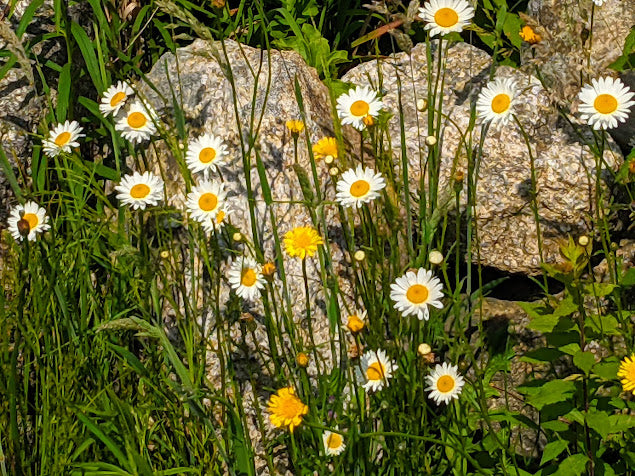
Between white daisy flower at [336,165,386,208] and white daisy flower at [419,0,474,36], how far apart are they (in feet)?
1.51

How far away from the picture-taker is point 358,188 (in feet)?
7.57

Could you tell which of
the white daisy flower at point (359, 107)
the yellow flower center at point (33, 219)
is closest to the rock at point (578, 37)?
the white daisy flower at point (359, 107)

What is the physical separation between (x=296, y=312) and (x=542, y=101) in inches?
48.8

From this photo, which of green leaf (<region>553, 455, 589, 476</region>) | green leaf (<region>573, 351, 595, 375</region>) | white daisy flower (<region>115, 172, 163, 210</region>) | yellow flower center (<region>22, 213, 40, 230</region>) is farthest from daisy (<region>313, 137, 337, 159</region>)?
green leaf (<region>553, 455, 589, 476</region>)

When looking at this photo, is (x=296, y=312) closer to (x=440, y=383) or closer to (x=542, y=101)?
(x=440, y=383)

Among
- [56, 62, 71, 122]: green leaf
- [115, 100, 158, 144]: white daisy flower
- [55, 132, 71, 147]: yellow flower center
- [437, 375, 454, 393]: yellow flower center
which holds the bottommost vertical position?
[437, 375, 454, 393]: yellow flower center

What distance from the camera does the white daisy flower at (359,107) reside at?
8.24 ft

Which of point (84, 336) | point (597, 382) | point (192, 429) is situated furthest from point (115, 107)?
point (597, 382)

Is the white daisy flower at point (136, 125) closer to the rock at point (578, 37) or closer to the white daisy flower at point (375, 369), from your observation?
the white daisy flower at point (375, 369)

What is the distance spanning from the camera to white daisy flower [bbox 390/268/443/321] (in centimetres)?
202

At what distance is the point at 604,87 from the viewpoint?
7.66 ft

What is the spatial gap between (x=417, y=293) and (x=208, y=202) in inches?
27.6

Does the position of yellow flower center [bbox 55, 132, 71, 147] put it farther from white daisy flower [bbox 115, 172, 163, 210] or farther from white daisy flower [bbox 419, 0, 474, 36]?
white daisy flower [bbox 419, 0, 474, 36]

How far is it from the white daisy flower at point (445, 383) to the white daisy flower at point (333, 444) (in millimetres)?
255
